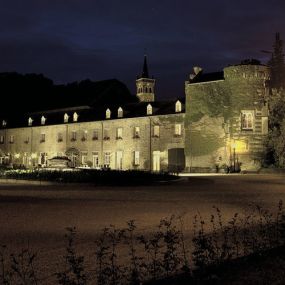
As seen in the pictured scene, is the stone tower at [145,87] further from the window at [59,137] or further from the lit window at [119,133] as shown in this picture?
the lit window at [119,133]

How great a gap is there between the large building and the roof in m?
0.15

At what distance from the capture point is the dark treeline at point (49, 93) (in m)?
76.9

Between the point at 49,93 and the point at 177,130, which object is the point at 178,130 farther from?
the point at 49,93

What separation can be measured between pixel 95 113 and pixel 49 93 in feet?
97.8

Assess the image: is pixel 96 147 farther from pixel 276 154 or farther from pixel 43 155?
pixel 276 154

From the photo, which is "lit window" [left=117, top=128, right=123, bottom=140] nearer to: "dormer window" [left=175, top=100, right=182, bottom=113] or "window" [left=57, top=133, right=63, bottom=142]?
"dormer window" [left=175, top=100, right=182, bottom=113]

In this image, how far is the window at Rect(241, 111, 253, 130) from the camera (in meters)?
51.5

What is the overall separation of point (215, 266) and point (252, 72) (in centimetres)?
4727

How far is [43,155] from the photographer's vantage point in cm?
7075

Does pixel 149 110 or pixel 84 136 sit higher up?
pixel 149 110

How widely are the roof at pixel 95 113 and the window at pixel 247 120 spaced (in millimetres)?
7511

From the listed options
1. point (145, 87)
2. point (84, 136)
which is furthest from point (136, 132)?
point (145, 87)

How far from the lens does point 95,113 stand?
6738 cm

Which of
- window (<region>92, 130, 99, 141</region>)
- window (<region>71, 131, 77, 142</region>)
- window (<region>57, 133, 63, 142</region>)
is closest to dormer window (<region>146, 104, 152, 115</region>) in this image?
window (<region>92, 130, 99, 141</region>)
